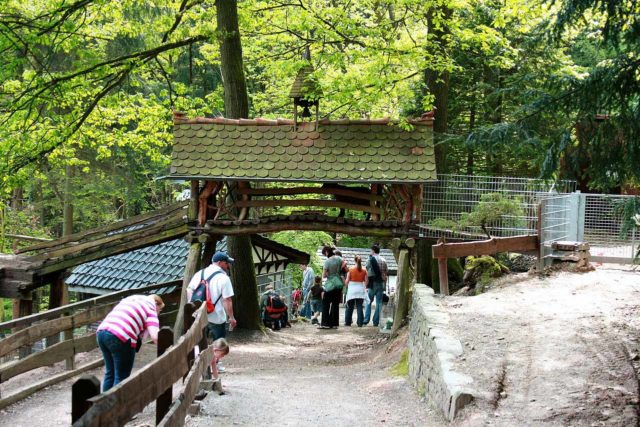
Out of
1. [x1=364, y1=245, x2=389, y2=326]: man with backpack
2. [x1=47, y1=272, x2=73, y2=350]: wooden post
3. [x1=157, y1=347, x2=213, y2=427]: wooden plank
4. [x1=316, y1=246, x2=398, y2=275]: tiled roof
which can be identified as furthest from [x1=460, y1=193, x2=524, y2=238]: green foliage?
[x1=316, y1=246, x2=398, y2=275]: tiled roof

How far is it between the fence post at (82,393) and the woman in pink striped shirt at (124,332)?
349 centimetres

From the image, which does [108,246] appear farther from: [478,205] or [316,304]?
[316,304]

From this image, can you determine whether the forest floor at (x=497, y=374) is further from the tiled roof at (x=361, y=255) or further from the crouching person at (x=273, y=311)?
the tiled roof at (x=361, y=255)

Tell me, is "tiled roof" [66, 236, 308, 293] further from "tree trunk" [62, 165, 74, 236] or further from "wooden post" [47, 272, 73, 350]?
"tree trunk" [62, 165, 74, 236]

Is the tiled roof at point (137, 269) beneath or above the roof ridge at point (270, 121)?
beneath

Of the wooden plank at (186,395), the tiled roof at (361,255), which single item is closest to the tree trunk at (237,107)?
the wooden plank at (186,395)

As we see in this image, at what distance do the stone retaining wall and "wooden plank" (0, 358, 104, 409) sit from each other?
15.7 feet

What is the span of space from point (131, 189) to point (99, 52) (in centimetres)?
976

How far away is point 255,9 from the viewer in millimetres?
18828

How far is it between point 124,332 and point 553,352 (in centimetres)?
452

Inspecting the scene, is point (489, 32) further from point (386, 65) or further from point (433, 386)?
point (433, 386)

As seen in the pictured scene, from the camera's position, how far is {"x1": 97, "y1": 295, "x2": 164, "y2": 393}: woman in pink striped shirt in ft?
24.5

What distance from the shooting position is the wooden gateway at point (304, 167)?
14188mm

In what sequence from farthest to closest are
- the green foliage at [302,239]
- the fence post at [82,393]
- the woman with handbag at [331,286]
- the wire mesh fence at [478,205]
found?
the green foliage at [302,239] → the woman with handbag at [331,286] → the wire mesh fence at [478,205] → the fence post at [82,393]
